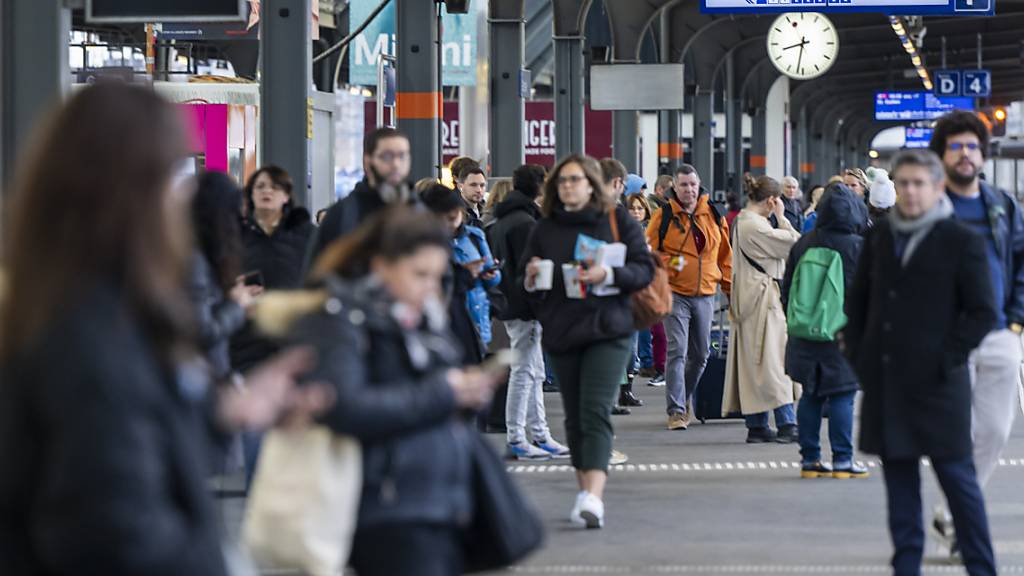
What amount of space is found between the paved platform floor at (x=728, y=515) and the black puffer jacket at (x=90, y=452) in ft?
16.3

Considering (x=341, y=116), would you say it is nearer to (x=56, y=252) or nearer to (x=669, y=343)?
(x=669, y=343)

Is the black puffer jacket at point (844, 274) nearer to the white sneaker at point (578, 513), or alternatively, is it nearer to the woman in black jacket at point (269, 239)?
the white sneaker at point (578, 513)

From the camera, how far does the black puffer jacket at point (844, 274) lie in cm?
1102

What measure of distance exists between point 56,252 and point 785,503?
24.5 feet

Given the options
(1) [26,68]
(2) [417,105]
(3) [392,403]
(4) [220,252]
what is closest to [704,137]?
(2) [417,105]

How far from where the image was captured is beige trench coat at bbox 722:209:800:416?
12883mm

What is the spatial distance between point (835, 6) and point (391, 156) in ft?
46.9

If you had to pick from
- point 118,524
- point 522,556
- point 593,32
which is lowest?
point 522,556

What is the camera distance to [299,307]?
454 centimetres

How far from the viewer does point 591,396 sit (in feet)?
29.7

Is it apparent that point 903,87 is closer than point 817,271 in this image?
No

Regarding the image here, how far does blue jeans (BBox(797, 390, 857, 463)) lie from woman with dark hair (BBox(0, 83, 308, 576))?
321 inches

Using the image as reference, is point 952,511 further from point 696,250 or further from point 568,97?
point 568,97

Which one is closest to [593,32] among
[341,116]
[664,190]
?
[664,190]
